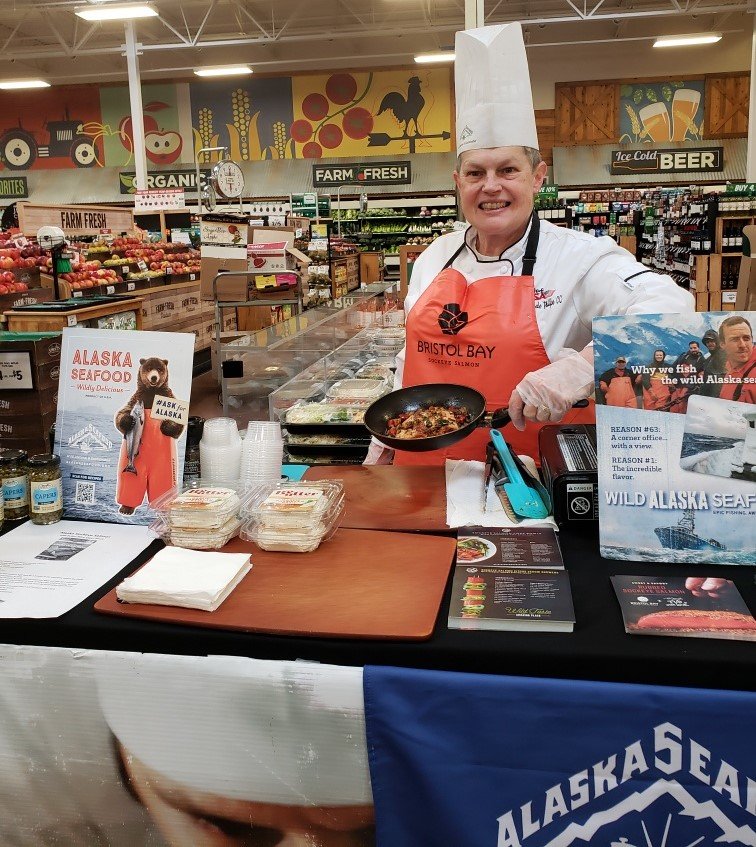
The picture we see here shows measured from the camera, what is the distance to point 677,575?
1374 mm

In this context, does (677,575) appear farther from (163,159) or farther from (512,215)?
(163,159)

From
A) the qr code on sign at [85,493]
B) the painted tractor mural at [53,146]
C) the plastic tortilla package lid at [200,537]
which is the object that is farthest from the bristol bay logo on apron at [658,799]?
the painted tractor mural at [53,146]

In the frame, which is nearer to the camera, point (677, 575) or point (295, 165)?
point (677, 575)

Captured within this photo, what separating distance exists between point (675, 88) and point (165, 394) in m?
19.7

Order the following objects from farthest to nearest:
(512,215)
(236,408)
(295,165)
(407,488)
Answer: (295,165) < (236,408) < (512,215) < (407,488)

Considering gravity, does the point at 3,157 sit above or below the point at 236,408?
above

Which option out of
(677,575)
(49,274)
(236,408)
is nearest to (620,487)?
(677,575)

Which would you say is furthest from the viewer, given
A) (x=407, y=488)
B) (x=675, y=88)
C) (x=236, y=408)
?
(x=675, y=88)

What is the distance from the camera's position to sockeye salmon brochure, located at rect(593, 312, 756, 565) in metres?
1.38

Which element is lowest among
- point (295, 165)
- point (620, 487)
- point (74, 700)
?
point (74, 700)

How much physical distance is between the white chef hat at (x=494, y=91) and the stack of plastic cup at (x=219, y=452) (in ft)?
3.66

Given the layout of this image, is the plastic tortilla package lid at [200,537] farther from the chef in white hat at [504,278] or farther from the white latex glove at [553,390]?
the chef in white hat at [504,278]

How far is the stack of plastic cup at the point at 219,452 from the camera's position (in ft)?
5.79

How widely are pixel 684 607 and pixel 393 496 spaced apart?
29.7 inches
